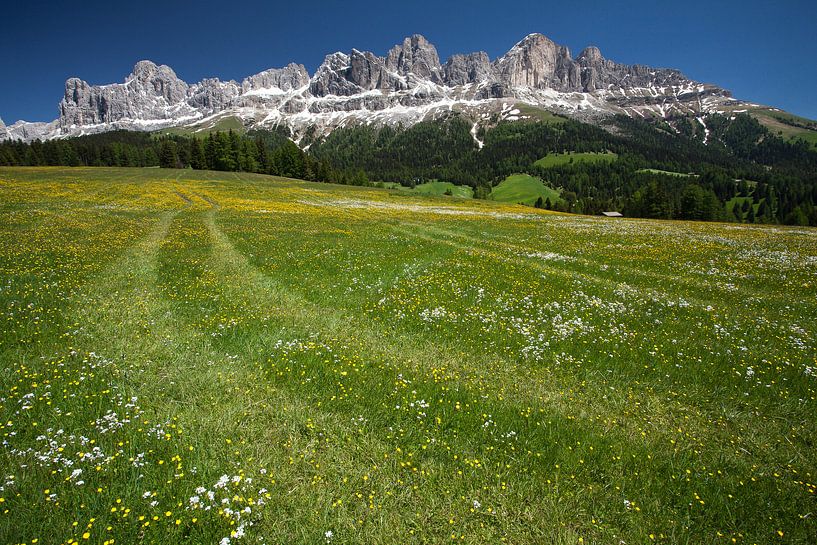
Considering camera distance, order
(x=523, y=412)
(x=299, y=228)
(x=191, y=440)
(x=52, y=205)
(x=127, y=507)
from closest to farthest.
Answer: (x=127, y=507)
(x=191, y=440)
(x=523, y=412)
(x=299, y=228)
(x=52, y=205)

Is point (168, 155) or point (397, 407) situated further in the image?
point (168, 155)

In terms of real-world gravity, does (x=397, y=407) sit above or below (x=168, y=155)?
below

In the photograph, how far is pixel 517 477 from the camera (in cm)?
616

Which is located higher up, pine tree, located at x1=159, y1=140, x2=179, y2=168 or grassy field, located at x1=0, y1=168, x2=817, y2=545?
pine tree, located at x1=159, y1=140, x2=179, y2=168

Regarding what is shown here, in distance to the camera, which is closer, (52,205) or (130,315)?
(130,315)

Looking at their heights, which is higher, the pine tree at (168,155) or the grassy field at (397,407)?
the pine tree at (168,155)

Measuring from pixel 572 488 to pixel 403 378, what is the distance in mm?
4398

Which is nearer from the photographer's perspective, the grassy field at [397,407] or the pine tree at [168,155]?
the grassy field at [397,407]

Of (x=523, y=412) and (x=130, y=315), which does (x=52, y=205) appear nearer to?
(x=130, y=315)

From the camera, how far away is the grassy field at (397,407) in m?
5.26

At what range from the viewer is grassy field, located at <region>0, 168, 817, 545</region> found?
5.26 metres

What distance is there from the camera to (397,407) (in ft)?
25.6

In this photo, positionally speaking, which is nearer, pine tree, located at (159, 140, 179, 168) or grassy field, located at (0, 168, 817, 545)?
grassy field, located at (0, 168, 817, 545)

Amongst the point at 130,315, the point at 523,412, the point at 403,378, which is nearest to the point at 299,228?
the point at 130,315
